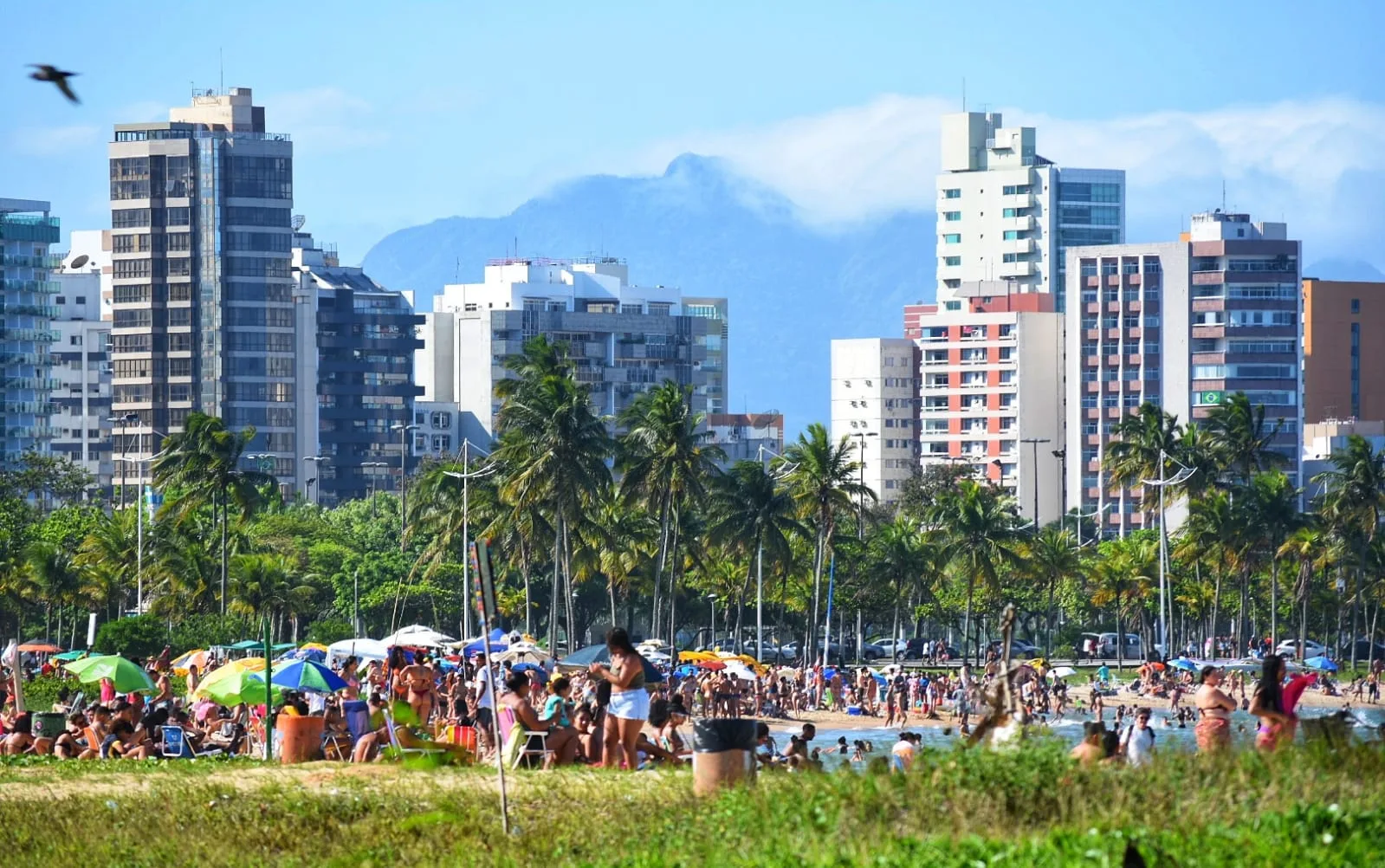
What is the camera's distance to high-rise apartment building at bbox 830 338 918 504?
17400 centimetres

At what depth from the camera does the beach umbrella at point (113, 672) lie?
3216cm

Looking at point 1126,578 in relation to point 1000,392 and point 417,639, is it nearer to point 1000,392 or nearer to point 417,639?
point 417,639

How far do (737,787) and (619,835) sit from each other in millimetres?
1019

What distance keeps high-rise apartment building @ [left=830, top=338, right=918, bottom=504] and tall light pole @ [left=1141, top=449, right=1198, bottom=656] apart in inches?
3085

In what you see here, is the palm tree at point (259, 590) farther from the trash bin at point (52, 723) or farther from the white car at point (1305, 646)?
the trash bin at point (52, 723)

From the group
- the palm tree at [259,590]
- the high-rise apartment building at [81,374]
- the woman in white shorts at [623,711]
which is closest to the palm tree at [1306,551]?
the palm tree at [259,590]

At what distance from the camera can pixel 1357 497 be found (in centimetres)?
8775

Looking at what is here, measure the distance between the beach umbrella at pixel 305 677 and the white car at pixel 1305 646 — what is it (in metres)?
58.8

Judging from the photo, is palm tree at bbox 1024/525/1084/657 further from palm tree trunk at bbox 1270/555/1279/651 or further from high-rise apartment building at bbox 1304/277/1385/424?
high-rise apartment building at bbox 1304/277/1385/424

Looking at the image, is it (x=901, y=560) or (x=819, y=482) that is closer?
(x=819, y=482)

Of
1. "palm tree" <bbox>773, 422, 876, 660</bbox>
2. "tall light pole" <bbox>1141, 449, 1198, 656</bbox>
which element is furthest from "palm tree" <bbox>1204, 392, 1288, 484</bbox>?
"palm tree" <bbox>773, 422, 876, 660</bbox>

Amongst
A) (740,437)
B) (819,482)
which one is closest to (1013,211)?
(740,437)

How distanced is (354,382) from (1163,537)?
10036 cm

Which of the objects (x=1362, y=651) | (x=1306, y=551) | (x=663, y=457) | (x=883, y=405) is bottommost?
(x=1362, y=651)
